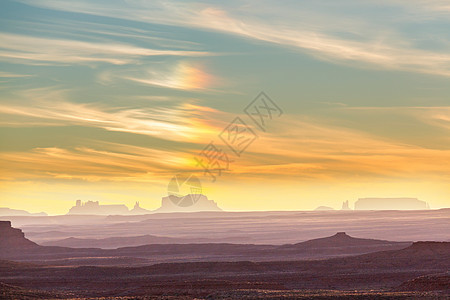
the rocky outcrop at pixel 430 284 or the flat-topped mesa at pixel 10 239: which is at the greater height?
the flat-topped mesa at pixel 10 239

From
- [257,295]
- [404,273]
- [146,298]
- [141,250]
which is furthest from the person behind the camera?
[141,250]

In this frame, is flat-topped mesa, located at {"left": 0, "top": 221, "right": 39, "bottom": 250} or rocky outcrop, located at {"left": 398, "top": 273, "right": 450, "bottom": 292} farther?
flat-topped mesa, located at {"left": 0, "top": 221, "right": 39, "bottom": 250}

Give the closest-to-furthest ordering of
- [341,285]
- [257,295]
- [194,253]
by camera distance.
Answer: [257,295], [341,285], [194,253]

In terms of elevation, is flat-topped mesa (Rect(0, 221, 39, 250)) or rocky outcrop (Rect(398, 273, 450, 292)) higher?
flat-topped mesa (Rect(0, 221, 39, 250))

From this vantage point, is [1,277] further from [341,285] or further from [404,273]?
[404,273]

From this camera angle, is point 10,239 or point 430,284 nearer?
point 430,284

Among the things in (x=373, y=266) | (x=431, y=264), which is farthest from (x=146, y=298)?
(x=431, y=264)

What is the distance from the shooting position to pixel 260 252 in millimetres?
115375

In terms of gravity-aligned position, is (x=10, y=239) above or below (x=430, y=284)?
above

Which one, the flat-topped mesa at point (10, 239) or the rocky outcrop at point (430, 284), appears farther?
the flat-topped mesa at point (10, 239)

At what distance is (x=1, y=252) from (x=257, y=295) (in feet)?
304

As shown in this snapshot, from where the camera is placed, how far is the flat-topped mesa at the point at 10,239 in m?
129

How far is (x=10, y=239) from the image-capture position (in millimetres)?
131125

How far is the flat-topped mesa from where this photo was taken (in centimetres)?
12862
